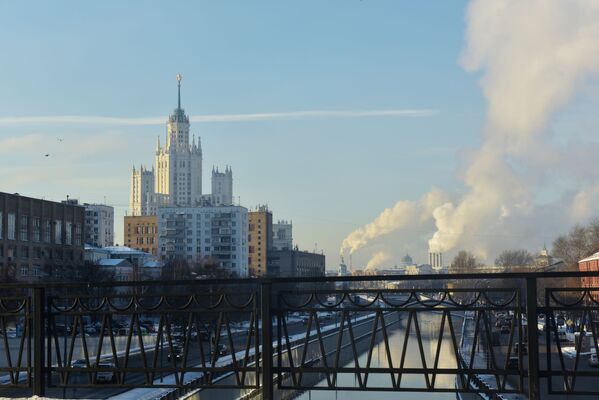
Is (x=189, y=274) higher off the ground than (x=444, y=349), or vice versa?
(x=189, y=274)

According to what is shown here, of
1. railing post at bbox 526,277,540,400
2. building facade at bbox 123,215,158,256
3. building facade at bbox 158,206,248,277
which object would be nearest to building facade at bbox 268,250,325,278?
building facade at bbox 158,206,248,277

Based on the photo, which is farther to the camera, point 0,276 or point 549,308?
point 0,276

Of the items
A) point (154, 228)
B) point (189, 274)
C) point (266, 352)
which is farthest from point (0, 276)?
point (154, 228)

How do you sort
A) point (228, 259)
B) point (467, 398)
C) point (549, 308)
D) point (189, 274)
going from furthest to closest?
point (228, 259), point (189, 274), point (467, 398), point (549, 308)

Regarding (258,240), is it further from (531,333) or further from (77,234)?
(531,333)

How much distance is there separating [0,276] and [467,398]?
39463mm

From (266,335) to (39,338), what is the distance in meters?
2.75

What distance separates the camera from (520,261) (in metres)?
161

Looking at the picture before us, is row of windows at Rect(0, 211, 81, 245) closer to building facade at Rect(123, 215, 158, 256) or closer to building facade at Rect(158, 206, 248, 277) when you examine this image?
building facade at Rect(158, 206, 248, 277)

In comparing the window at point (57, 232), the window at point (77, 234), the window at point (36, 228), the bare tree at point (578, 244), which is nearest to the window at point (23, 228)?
the window at point (36, 228)

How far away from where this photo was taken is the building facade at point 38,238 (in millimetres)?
78750

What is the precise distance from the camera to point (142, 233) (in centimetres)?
17788

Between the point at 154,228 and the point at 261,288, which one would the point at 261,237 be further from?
the point at 261,288

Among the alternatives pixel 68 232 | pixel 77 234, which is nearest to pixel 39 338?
pixel 68 232
